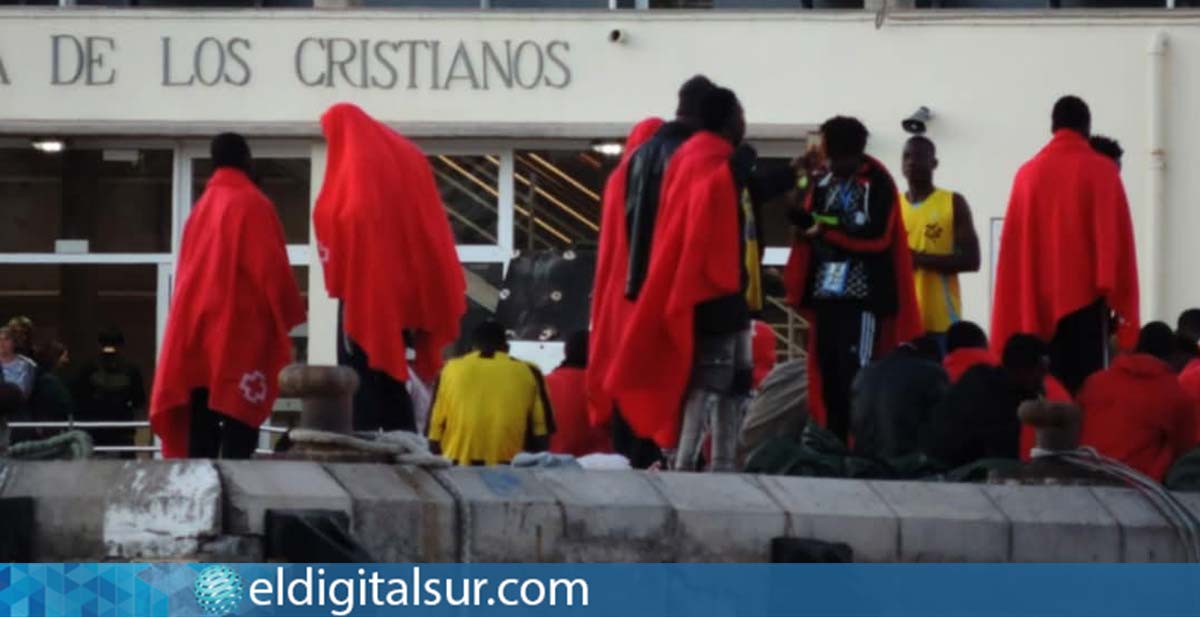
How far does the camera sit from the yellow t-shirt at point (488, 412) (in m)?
16.0

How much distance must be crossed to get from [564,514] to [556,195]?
48.6ft

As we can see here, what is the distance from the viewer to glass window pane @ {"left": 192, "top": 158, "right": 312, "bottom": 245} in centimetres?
2559

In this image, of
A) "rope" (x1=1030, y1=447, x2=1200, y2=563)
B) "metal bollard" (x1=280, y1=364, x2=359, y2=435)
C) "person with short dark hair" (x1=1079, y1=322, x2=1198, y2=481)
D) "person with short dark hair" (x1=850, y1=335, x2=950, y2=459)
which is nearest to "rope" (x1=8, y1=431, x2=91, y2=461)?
"metal bollard" (x1=280, y1=364, x2=359, y2=435)

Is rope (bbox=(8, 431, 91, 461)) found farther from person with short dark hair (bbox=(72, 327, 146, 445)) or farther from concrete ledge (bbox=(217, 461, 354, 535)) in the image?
person with short dark hair (bbox=(72, 327, 146, 445))

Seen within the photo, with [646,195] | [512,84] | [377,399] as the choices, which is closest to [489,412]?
[377,399]

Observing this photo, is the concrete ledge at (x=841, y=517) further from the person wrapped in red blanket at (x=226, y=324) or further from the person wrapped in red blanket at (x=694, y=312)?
the person wrapped in red blanket at (x=226, y=324)

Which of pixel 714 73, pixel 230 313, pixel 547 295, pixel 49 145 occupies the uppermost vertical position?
pixel 714 73

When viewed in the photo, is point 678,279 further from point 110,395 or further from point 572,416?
point 110,395

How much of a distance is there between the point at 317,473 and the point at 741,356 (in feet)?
10.4

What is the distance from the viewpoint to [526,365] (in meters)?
16.5

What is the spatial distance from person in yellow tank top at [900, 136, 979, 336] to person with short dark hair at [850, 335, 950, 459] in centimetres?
208

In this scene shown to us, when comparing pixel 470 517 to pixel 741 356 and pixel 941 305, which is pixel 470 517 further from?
pixel 941 305

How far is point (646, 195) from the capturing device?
1368 centimetres

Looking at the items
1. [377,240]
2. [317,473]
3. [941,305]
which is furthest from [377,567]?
[941,305]
